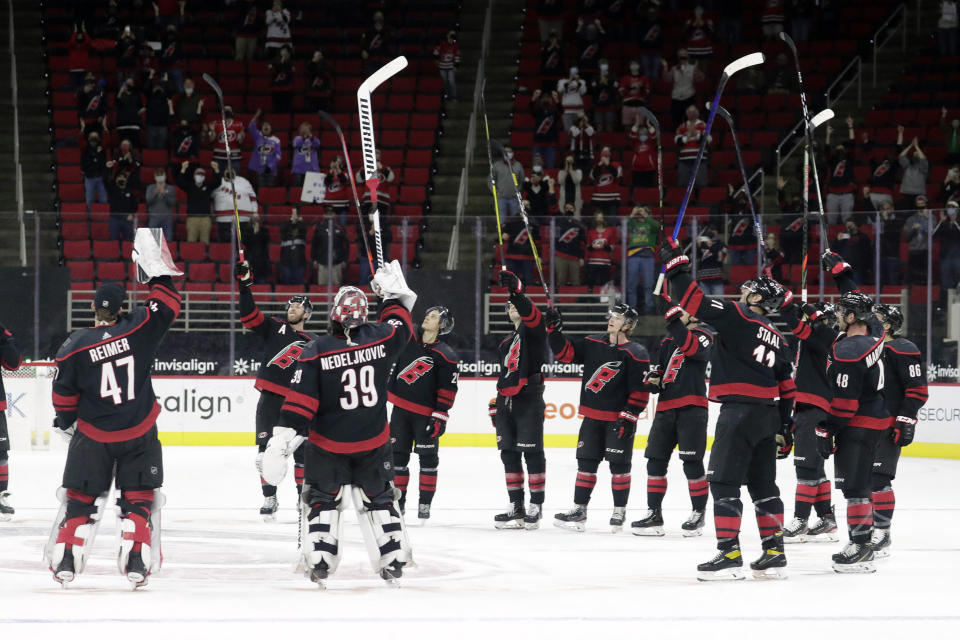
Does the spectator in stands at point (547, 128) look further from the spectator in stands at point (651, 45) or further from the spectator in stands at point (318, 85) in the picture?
the spectator in stands at point (318, 85)

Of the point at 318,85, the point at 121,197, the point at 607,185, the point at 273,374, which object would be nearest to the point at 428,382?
the point at 273,374

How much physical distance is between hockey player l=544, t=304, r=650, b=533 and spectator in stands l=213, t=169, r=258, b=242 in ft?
21.1

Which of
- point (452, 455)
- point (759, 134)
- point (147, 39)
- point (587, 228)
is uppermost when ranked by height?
point (147, 39)

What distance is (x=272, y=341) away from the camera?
9367 millimetres

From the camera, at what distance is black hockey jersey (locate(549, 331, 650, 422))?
360 inches

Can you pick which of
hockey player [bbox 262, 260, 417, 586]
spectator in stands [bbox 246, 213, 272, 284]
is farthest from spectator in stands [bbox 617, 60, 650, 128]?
hockey player [bbox 262, 260, 417, 586]

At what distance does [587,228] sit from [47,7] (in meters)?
11.0

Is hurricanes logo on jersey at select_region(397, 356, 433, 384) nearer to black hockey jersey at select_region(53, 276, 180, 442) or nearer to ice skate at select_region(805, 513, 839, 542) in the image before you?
ice skate at select_region(805, 513, 839, 542)

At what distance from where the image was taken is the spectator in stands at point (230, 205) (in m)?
14.7

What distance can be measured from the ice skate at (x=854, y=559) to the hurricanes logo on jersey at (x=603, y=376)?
2284 mm

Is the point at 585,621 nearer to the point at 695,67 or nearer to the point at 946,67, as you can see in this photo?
the point at 695,67

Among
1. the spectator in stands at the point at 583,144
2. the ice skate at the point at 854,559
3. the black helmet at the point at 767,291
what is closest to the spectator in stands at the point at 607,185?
the spectator in stands at the point at 583,144

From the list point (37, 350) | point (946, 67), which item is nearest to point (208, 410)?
point (37, 350)

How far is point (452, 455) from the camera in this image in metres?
14.2
